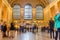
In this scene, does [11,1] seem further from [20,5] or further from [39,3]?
[39,3]

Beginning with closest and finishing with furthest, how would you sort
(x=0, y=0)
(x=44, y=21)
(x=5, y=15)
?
(x=0, y=0) < (x=5, y=15) < (x=44, y=21)

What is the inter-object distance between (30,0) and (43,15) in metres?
4.97

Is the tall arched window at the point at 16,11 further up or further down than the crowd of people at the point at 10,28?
further up

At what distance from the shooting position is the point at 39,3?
164 feet

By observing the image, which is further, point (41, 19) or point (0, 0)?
point (41, 19)

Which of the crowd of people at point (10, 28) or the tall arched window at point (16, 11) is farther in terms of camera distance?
the tall arched window at point (16, 11)

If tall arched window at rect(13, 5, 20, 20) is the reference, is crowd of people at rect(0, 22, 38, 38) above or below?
below

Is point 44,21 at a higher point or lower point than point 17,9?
lower

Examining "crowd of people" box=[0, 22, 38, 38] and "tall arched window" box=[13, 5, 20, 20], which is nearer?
"crowd of people" box=[0, 22, 38, 38]

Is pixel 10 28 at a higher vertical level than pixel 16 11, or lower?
lower

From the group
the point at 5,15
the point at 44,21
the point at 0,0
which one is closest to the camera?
the point at 0,0

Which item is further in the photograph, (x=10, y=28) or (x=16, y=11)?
(x=16, y=11)

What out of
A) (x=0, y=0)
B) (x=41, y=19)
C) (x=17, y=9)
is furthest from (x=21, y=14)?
(x=0, y=0)

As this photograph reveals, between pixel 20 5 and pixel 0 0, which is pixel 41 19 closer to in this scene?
pixel 20 5
